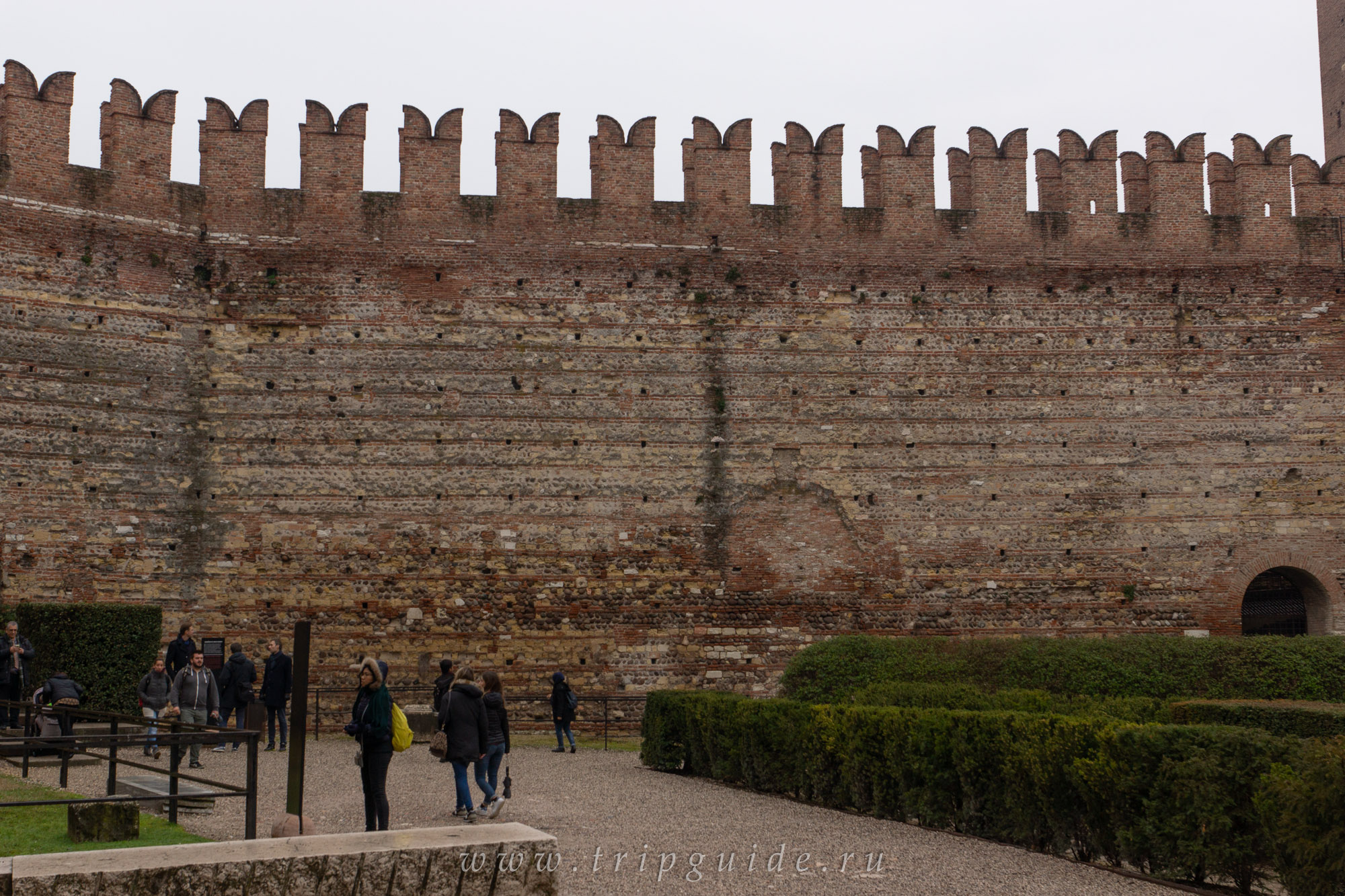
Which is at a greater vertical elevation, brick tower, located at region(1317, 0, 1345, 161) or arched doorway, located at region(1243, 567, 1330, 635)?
brick tower, located at region(1317, 0, 1345, 161)

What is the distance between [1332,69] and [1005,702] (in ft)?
53.2

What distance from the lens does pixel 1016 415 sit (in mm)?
16891

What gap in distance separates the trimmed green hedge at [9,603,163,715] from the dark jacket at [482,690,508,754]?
19.4 ft

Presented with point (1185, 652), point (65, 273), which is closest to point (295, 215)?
point (65, 273)

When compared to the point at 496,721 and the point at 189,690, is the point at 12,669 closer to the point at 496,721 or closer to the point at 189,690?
the point at 189,690

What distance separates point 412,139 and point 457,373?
10.7 ft

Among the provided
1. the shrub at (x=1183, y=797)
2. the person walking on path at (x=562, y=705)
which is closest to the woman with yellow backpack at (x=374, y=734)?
the shrub at (x=1183, y=797)

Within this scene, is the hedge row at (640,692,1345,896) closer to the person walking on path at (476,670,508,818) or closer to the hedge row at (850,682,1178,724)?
the hedge row at (850,682,1178,724)

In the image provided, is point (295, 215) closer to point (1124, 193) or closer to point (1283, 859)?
point (1124, 193)

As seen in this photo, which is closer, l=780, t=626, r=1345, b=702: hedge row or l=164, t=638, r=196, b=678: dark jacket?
l=164, t=638, r=196, b=678: dark jacket

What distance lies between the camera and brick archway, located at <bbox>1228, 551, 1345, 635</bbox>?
658 inches

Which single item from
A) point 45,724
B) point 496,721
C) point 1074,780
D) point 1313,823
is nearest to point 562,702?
point 496,721

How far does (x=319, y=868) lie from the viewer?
4.92 metres

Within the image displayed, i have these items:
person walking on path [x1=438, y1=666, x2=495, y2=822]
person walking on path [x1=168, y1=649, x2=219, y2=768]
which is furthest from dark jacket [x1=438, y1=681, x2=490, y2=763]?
person walking on path [x1=168, y1=649, x2=219, y2=768]
